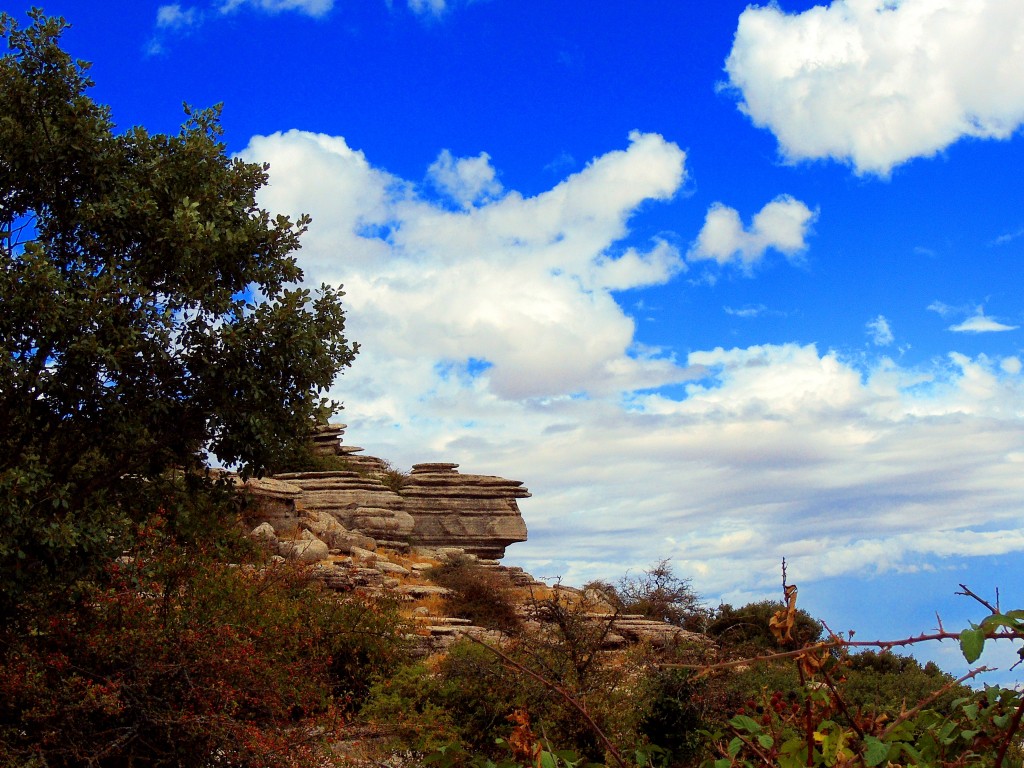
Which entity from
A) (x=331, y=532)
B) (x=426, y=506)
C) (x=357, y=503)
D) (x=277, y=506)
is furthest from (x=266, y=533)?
(x=426, y=506)

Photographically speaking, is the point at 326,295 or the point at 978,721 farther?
the point at 326,295

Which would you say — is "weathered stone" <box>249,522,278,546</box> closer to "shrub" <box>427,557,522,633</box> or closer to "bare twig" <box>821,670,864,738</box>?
"shrub" <box>427,557,522,633</box>

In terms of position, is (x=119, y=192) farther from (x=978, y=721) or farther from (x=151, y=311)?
(x=978, y=721)

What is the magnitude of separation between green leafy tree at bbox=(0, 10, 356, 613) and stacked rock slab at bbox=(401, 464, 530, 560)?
26.5 metres

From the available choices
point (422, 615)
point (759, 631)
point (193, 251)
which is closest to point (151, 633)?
point (193, 251)

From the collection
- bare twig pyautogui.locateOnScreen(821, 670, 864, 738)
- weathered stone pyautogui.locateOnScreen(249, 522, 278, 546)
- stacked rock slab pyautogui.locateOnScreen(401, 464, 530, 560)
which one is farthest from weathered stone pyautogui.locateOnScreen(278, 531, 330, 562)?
bare twig pyautogui.locateOnScreen(821, 670, 864, 738)

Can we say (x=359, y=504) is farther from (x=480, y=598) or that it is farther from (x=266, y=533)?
(x=480, y=598)

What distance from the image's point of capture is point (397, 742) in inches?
538

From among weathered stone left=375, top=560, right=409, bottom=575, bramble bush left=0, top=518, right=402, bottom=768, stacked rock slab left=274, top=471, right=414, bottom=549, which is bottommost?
bramble bush left=0, top=518, right=402, bottom=768

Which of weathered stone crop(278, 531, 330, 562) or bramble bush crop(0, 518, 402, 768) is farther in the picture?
weathered stone crop(278, 531, 330, 562)

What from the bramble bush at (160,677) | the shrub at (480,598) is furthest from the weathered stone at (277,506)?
the bramble bush at (160,677)

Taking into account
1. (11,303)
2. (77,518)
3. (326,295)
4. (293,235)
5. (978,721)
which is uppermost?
(293,235)

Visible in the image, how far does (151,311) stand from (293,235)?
93.5 inches

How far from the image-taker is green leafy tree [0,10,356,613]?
11.2 meters
